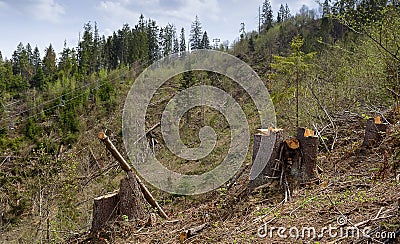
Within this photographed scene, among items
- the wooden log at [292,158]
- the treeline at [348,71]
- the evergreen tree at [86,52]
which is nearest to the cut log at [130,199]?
the wooden log at [292,158]

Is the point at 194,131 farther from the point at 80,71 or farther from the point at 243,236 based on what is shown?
the point at 80,71

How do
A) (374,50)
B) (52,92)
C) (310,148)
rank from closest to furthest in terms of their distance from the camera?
(310,148)
(374,50)
(52,92)

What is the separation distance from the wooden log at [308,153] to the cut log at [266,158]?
0.31 m

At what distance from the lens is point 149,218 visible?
5.29m

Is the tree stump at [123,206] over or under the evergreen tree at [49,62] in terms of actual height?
under

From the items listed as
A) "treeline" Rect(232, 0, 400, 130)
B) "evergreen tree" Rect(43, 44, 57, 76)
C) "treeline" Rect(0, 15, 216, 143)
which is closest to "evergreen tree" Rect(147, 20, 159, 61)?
"treeline" Rect(0, 15, 216, 143)

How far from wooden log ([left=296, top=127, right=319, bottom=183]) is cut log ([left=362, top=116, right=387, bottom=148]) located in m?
1.25

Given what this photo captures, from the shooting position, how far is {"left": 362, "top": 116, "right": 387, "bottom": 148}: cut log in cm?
533

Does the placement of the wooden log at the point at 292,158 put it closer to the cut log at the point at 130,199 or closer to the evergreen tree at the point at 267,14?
the cut log at the point at 130,199

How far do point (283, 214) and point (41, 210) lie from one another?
5.91m

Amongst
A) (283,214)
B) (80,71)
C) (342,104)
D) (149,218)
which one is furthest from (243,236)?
(80,71)

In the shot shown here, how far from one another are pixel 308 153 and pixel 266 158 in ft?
1.84

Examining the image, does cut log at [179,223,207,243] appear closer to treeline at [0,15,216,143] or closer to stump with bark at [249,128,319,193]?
stump with bark at [249,128,319,193]

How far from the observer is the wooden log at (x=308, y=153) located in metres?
4.71
